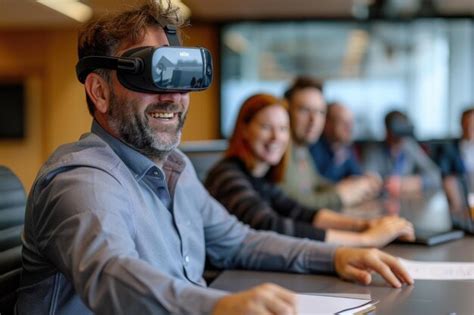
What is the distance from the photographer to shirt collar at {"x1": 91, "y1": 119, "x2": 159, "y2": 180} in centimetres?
150

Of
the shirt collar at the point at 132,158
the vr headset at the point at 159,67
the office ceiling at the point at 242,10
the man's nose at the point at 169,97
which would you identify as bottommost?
the shirt collar at the point at 132,158

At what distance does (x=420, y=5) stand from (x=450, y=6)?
346mm

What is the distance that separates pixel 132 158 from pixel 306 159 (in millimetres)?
2547

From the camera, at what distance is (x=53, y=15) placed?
761 cm

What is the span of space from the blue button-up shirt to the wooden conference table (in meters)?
0.07

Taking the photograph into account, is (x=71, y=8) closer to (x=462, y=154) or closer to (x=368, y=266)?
(x=462, y=154)

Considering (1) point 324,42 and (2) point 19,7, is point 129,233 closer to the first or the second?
(2) point 19,7

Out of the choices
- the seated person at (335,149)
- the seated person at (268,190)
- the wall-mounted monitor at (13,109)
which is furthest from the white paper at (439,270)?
the wall-mounted monitor at (13,109)

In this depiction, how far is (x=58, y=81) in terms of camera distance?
9.09 meters

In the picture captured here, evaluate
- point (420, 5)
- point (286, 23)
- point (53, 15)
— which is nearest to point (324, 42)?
point (286, 23)

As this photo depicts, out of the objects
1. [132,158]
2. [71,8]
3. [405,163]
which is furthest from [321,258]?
[71,8]

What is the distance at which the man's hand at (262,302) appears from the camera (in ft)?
3.22

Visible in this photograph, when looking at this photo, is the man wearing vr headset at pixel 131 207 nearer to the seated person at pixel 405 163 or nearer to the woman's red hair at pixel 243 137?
the woman's red hair at pixel 243 137

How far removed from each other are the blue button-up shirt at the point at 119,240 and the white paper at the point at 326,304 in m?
0.29
